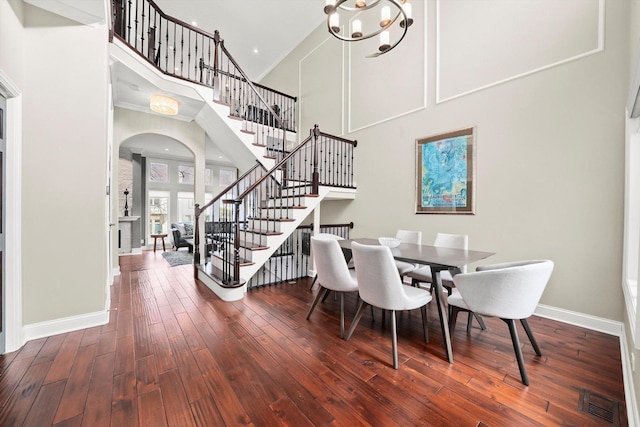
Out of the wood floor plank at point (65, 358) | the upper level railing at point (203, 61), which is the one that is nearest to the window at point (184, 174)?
the upper level railing at point (203, 61)

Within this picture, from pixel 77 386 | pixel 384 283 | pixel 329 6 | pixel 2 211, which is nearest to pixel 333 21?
pixel 329 6

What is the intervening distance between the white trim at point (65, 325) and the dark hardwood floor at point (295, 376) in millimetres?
78

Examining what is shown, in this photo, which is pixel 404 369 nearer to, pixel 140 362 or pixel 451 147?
pixel 140 362

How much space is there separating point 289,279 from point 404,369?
2723 mm

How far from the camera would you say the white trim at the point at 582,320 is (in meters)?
2.42

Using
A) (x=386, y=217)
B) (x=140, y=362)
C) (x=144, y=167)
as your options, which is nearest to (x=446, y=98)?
(x=386, y=217)

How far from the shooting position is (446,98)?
11.9 ft

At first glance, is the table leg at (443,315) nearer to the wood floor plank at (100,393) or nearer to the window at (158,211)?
the wood floor plank at (100,393)

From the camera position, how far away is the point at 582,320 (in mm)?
2596

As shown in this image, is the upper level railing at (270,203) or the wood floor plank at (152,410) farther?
the upper level railing at (270,203)

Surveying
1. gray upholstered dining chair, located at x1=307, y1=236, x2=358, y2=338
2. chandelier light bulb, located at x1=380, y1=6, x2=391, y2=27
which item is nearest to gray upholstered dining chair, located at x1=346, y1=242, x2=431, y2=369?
gray upholstered dining chair, located at x1=307, y1=236, x2=358, y2=338

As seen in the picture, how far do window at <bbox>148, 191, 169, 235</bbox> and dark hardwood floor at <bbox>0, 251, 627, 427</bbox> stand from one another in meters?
7.50

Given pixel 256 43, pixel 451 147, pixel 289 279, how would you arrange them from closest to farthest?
pixel 451 147, pixel 289 279, pixel 256 43

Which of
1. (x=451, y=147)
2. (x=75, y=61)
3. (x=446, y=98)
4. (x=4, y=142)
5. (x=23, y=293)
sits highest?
(x=446, y=98)
